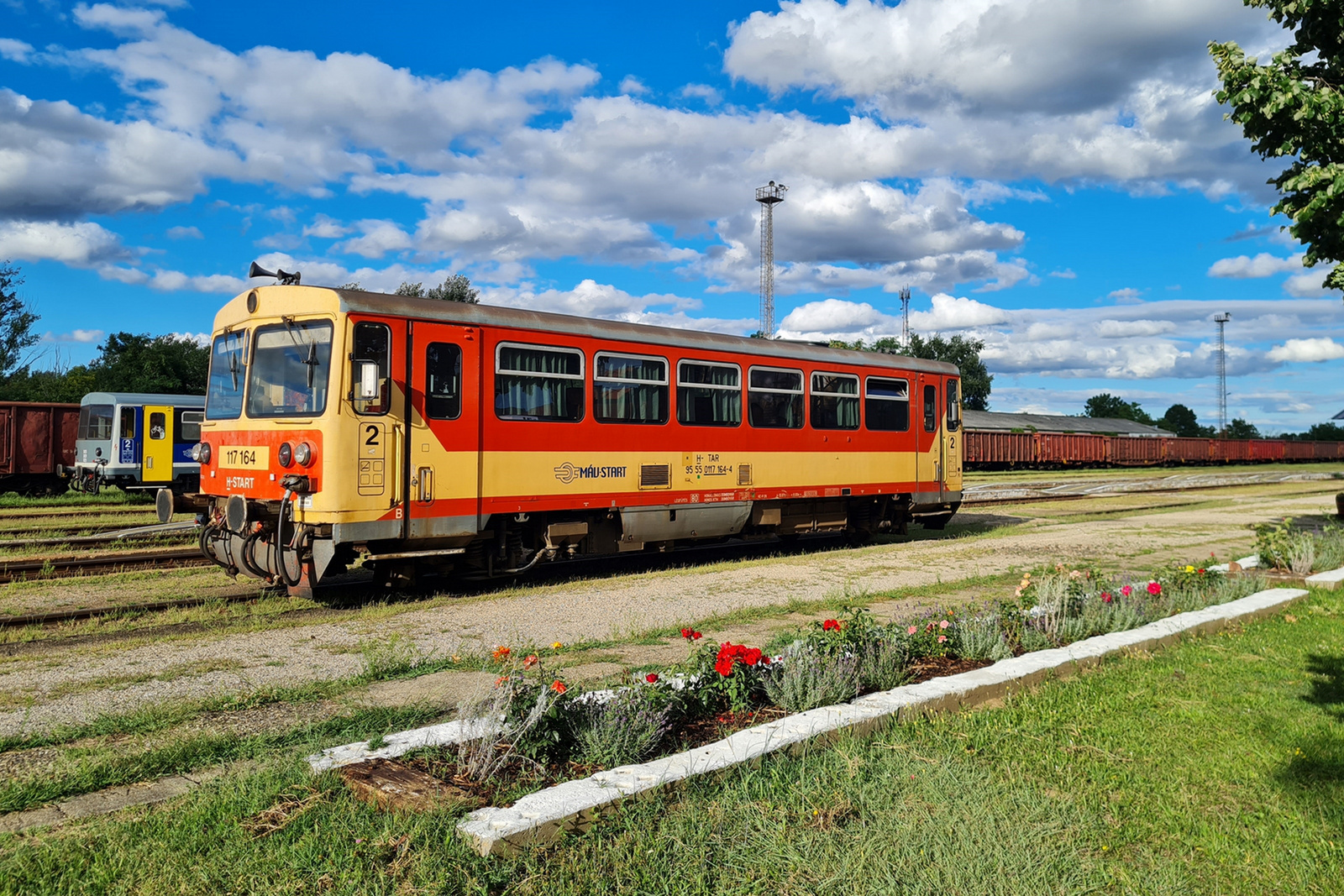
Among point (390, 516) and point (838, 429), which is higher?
point (838, 429)

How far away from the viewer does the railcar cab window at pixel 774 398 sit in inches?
535

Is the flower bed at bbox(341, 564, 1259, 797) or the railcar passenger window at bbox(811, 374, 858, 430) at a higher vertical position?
the railcar passenger window at bbox(811, 374, 858, 430)

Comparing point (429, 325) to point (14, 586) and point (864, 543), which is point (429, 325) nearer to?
point (14, 586)

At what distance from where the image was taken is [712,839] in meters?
3.65

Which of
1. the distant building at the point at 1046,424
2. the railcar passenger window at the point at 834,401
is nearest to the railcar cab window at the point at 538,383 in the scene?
the railcar passenger window at the point at 834,401

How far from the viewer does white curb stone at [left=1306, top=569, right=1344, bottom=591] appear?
10.0m

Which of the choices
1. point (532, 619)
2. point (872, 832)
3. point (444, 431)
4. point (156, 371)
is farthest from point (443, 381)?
point (156, 371)

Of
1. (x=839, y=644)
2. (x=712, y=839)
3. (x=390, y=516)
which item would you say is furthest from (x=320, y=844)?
(x=390, y=516)

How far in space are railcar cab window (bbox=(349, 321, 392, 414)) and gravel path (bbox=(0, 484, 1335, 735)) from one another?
2201 mm

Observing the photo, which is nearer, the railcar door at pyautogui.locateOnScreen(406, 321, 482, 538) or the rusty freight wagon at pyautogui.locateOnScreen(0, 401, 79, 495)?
the railcar door at pyautogui.locateOnScreen(406, 321, 482, 538)

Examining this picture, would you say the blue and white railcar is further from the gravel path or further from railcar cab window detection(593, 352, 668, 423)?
the gravel path

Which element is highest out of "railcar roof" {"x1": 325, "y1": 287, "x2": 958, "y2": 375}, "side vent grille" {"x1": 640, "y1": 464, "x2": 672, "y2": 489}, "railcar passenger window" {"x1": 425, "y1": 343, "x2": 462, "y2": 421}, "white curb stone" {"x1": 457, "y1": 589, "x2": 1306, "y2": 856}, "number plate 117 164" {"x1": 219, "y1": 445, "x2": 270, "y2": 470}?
"railcar roof" {"x1": 325, "y1": 287, "x2": 958, "y2": 375}

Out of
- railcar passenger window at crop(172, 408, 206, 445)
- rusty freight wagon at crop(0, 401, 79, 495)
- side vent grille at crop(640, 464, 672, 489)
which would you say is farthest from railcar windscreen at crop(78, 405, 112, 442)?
side vent grille at crop(640, 464, 672, 489)

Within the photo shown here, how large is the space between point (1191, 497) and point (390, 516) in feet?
87.6
